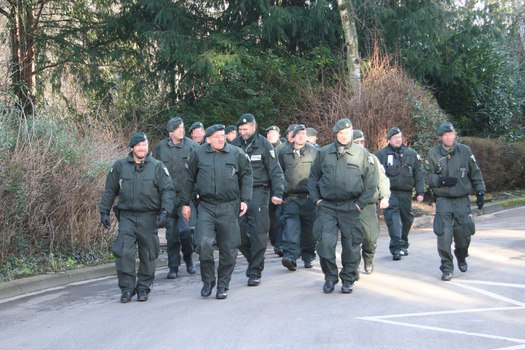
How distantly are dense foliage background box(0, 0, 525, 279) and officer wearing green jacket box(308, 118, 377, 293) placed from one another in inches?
292

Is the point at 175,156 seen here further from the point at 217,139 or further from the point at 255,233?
the point at 217,139

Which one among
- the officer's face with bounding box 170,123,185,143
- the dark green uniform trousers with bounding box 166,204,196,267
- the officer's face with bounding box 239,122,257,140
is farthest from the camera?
the officer's face with bounding box 170,123,185,143

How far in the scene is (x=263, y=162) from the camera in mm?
10609

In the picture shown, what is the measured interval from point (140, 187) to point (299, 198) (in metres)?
2.96

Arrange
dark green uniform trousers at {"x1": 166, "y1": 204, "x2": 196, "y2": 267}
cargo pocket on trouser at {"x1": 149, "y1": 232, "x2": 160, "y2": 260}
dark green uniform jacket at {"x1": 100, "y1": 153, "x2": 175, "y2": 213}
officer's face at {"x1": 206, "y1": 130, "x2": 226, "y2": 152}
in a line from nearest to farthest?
dark green uniform jacket at {"x1": 100, "y1": 153, "x2": 175, "y2": 213}, cargo pocket on trouser at {"x1": 149, "y1": 232, "x2": 160, "y2": 260}, officer's face at {"x1": 206, "y1": 130, "x2": 226, "y2": 152}, dark green uniform trousers at {"x1": 166, "y1": 204, "x2": 196, "y2": 267}

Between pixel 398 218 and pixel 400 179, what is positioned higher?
pixel 400 179

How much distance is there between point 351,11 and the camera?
2055cm

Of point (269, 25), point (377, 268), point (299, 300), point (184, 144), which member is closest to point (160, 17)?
point (269, 25)

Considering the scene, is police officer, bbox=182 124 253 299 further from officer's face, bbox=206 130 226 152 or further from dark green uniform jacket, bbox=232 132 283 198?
dark green uniform jacket, bbox=232 132 283 198

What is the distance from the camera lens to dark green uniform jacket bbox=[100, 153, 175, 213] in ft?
29.5

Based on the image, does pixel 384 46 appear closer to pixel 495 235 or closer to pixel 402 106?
pixel 402 106

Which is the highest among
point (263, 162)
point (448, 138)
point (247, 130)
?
point (247, 130)

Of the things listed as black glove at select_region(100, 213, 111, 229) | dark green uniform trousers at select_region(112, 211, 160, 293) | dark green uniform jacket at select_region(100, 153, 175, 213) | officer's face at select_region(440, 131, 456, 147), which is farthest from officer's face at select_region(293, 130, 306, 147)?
black glove at select_region(100, 213, 111, 229)

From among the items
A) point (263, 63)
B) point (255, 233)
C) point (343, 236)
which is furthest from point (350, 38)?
point (343, 236)
